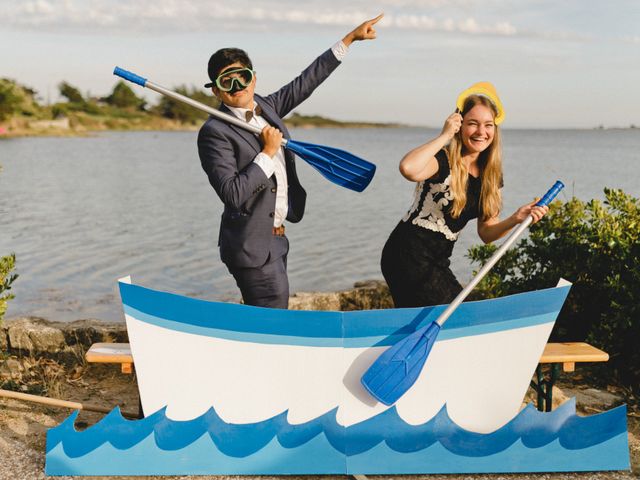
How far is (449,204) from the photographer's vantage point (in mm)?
3689

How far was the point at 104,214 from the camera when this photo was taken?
50.2 feet

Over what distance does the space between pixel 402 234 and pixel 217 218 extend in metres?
11.4

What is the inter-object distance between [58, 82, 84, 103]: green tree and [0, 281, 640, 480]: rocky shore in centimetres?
9108

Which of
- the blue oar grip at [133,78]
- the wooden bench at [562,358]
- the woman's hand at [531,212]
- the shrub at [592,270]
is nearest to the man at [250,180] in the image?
the blue oar grip at [133,78]

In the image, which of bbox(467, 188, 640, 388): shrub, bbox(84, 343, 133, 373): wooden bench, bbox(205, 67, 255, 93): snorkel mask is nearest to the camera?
bbox(205, 67, 255, 93): snorkel mask

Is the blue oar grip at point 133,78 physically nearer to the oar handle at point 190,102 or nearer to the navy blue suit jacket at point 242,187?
the oar handle at point 190,102

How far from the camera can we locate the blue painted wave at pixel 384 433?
140 inches

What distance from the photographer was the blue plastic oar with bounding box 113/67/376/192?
3762 mm

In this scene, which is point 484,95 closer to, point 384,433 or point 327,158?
point 327,158

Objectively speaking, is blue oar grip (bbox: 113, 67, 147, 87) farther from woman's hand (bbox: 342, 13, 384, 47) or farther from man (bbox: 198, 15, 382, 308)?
woman's hand (bbox: 342, 13, 384, 47)

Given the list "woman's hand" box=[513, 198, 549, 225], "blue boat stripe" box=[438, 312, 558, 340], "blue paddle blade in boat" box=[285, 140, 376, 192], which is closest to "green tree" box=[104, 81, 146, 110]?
"blue paddle blade in boat" box=[285, 140, 376, 192]

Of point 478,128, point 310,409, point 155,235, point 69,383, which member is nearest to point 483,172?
point 478,128

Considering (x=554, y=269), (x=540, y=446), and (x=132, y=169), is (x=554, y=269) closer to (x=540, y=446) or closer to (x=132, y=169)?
(x=540, y=446)

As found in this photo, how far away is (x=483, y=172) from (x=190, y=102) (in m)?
1.46
